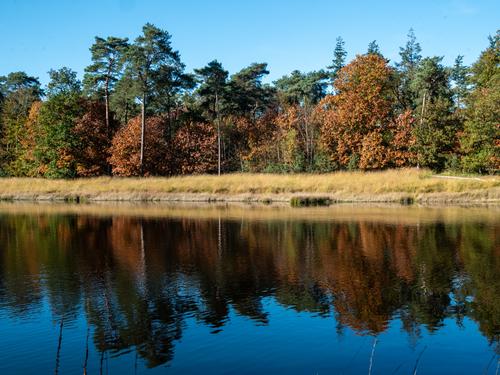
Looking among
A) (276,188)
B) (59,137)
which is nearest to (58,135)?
(59,137)

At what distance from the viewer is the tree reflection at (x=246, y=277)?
36.6 ft

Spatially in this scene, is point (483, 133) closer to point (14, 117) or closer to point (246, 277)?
point (246, 277)

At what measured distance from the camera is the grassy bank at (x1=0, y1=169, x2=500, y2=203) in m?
36.9

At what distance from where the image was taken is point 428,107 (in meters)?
50.1

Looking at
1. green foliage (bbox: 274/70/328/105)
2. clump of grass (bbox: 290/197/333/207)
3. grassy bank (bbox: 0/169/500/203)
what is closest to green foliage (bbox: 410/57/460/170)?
grassy bank (bbox: 0/169/500/203)

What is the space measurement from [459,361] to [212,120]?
195ft

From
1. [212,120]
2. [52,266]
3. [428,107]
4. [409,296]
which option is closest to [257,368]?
[409,296]

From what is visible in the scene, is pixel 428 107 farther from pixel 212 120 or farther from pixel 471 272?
pixel 471 272

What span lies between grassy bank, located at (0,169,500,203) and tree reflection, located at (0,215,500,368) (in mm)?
12962

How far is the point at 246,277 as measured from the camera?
1491 cm

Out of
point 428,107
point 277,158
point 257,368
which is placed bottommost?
point 257,368

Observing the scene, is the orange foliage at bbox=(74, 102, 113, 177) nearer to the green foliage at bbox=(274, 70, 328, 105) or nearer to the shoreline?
the shoreline

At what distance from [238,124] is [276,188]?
84.8 ft

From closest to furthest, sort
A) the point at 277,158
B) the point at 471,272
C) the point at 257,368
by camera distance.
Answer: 1. the point at 257,368
2. the point at 471,272
3. the point at 277,158
